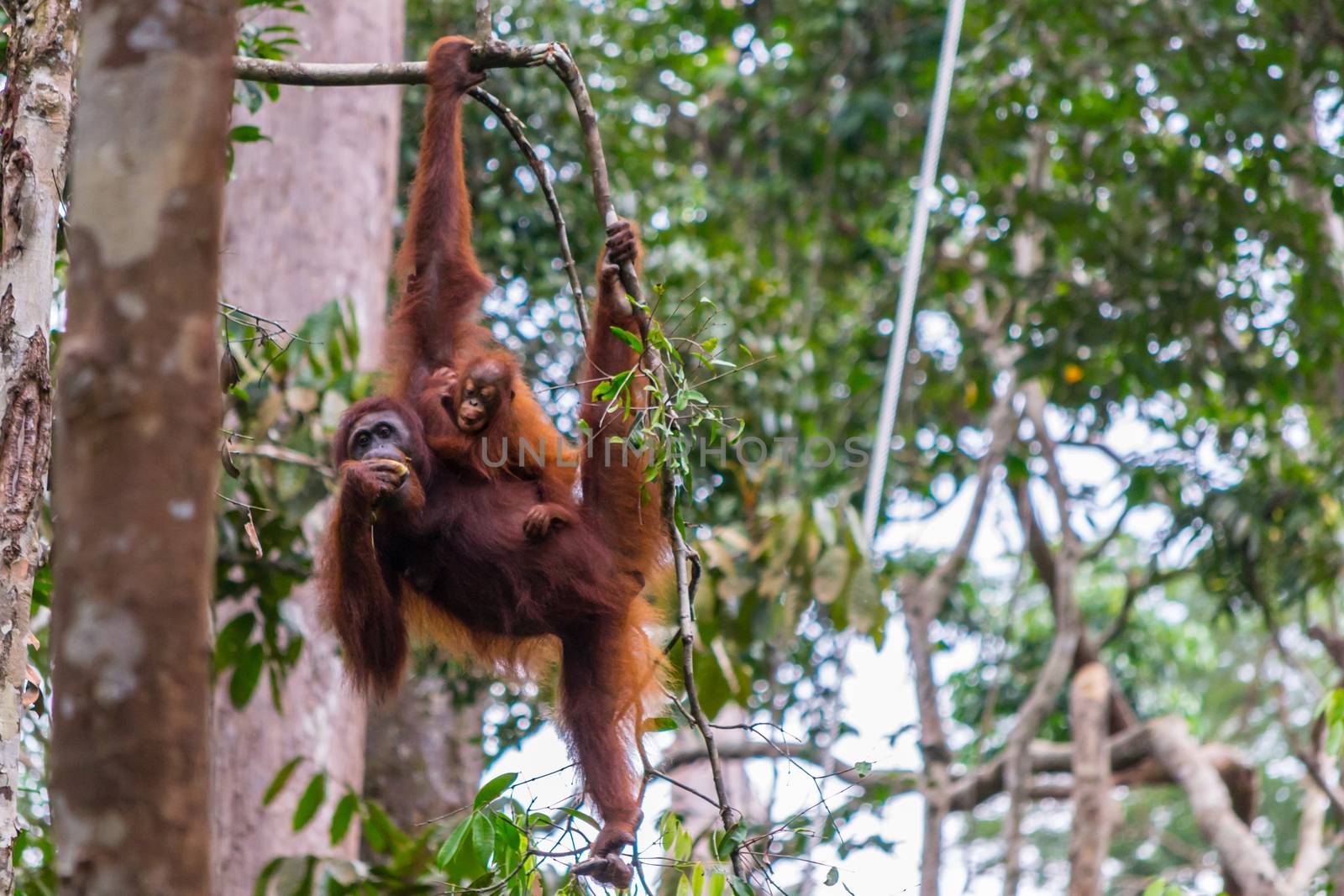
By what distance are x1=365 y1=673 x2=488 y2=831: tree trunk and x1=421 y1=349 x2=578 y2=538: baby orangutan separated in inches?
146

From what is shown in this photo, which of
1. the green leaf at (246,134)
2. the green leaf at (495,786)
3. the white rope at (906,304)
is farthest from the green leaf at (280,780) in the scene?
the white rope at (906,304)

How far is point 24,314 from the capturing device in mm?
2479

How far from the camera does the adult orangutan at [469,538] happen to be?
12.1 ft

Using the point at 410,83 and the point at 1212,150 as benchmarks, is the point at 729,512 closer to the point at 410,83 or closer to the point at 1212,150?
the point at 1212,150

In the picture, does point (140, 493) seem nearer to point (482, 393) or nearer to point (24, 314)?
point (24, 314)

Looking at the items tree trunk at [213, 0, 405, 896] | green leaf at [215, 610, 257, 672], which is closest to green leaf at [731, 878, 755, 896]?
green leaf at [215, 610, 257, 672]

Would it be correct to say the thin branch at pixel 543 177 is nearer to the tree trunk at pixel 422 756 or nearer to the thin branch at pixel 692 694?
the thin branch at pixel 692 694

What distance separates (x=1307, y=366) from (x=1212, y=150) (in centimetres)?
128

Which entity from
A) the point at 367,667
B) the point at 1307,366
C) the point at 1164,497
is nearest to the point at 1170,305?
the point at 1307,366

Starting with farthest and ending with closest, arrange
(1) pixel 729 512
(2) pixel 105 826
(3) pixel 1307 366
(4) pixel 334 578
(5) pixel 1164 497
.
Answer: (5) pixel 1164 497 → (3) pixel 1307 366 → (1) pixel 729 512 → (4) pixel 334 578 → (2) pixel 105 826

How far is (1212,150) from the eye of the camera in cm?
730

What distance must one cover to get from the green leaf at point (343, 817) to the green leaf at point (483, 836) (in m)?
1.56

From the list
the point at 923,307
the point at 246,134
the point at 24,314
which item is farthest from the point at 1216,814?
the point at 24,314

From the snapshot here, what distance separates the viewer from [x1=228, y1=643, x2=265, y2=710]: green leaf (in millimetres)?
4594
